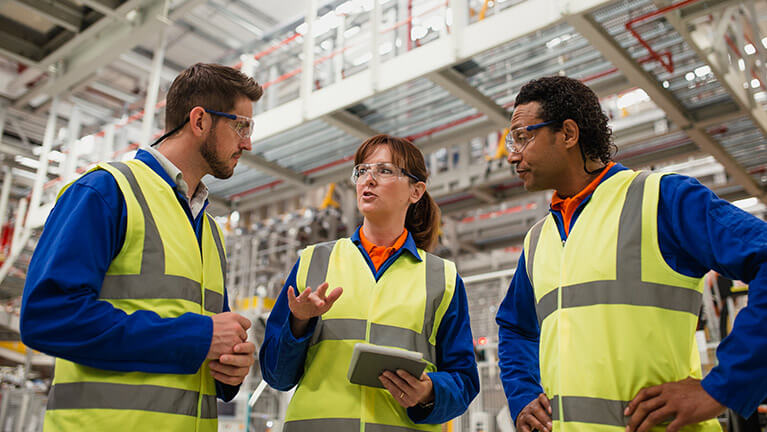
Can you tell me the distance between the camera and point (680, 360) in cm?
181

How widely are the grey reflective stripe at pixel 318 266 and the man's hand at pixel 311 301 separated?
10.7 inches

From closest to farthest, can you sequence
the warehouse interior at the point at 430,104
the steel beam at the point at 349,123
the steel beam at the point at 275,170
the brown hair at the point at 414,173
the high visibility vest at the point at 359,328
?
the high visibility vest at the point at 359,328
the brown hair at the point at 414,173
the warehouse interior at the point at 430,104
the steel beam at the point at 349,123
the steel beam at the point at 275,170

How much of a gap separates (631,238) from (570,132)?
545mm

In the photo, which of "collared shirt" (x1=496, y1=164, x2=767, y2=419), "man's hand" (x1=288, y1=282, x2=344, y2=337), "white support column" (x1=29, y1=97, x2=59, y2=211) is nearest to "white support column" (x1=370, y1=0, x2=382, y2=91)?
"collared shirt" (x1=496, y1=164, x2=767, y2=419)

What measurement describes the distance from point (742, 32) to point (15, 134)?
15.4 m

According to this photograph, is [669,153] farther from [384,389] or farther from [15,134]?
[15,134]

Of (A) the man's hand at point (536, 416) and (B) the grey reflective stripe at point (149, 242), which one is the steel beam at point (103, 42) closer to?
(B) the grey reflective stripe at point (149, 242)

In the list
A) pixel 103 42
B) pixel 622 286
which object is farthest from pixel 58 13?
pixel 622 286

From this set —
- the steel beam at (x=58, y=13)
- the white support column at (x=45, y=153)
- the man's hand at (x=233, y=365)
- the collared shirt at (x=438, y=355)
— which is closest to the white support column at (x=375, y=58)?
the collared shirt at (x=438, y=355)

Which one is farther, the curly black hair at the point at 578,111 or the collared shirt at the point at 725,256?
the curly black hair at the point at 578,111

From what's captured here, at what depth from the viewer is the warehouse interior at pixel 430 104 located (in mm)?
5422

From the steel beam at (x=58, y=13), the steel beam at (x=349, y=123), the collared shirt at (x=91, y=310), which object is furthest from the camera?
the steel beam at (x=58, y=13)

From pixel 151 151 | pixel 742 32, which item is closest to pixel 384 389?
pixel 151 151

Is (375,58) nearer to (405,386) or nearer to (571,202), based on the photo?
(571,202)
